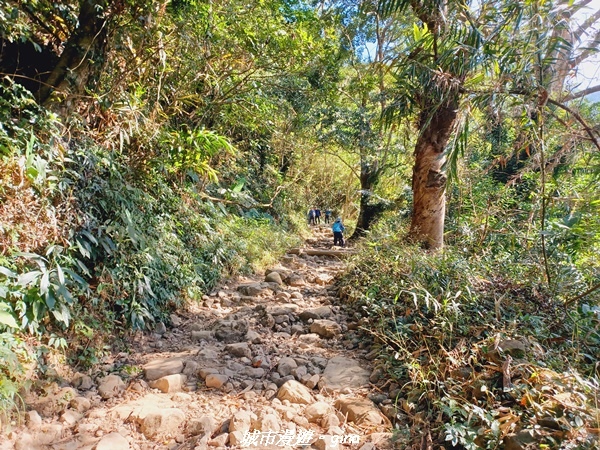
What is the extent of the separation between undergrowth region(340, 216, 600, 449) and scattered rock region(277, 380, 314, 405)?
22.5 inches

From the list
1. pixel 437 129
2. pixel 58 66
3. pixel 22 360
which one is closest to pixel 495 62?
pixel 437 129

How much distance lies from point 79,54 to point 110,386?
104 inches

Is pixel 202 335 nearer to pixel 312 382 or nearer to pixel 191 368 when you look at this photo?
pixel 191 368

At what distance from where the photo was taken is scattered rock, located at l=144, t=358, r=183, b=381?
231 cm

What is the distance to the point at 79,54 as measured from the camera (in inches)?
108

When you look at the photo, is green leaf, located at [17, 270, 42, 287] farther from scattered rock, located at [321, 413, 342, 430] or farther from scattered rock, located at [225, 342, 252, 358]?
scattered rock, located at [321, 413, 342, 430]

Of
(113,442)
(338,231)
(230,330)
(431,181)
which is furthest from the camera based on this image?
(338,231)

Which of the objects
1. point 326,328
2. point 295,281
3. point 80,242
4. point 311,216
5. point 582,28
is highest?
point 582,28

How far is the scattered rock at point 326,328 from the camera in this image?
313cm

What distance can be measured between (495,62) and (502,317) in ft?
7.03

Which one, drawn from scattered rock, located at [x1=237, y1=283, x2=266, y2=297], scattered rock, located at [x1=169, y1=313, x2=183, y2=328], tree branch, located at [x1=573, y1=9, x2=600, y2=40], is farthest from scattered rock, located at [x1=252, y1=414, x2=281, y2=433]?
tree branch, located at [x1=573, y1=9, x2=600, y2=40]

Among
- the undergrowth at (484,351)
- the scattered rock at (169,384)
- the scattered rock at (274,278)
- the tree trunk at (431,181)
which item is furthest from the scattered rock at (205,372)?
the tree trunk at (431,181)

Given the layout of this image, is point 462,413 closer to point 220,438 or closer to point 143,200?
point 220,438

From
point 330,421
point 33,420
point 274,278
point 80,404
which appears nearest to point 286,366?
point 330,421
